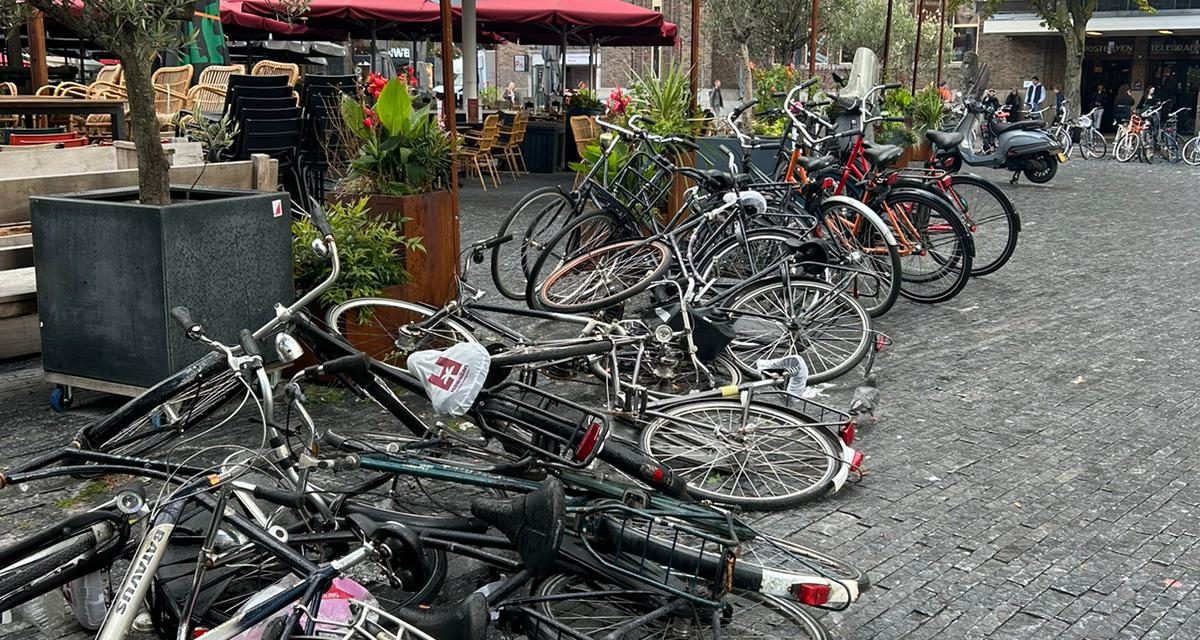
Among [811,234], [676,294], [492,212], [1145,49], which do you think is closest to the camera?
[676,294]

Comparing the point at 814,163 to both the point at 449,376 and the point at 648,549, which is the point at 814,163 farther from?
the point at 648,549

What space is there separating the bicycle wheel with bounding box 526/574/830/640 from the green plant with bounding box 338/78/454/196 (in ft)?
10.5

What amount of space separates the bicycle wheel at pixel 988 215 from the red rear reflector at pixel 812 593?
227 inches

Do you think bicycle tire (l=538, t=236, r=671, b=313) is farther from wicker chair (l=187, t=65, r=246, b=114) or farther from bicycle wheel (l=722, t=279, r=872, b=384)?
wicker chair (l=187, t=65, r=246, b=114)

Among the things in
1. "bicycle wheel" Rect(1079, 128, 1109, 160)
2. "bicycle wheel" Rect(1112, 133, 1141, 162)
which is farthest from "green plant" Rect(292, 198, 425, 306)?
"bicycle wheel" Rect(1079, 128, 1109, 160)

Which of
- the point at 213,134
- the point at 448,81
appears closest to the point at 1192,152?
the point at 448,81

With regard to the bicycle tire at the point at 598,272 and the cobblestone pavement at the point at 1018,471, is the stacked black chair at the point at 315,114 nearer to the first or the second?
the bicycle tire at the point at 598,272

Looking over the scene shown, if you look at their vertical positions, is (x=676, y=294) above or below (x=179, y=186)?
below

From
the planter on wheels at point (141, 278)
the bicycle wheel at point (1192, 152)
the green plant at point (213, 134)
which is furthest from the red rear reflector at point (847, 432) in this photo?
the bicycle wheel at point (1192, 152)

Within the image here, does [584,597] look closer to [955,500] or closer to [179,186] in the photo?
[955,500]

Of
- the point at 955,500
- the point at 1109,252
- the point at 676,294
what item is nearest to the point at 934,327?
the point at 676,294

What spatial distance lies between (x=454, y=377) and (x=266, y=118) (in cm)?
546

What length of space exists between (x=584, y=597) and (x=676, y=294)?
9.19 ft

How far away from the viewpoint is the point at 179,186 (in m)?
5.68
